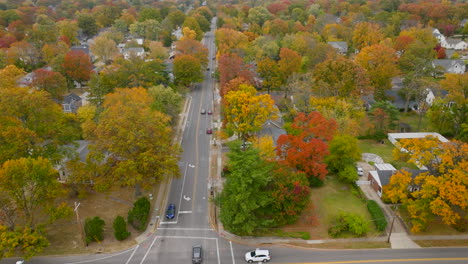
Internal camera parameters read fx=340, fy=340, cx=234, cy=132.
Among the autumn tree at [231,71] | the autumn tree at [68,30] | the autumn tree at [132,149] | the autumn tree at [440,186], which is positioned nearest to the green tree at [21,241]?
the autumn tree at [132,149]

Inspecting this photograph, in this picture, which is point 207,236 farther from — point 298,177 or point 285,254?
point 298,177

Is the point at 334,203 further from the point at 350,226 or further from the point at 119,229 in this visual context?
the point at 119,229

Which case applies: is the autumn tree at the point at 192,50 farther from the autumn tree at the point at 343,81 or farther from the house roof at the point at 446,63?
the house roof at the point at 446,63

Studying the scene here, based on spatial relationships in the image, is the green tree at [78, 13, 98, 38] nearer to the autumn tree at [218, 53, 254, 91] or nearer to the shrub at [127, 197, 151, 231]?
the autumn tree at [218, 53, 254, 91]

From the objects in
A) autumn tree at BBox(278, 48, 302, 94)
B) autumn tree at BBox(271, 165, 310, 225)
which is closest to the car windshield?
autumn tree at BBox(271, 165, 310, 225)

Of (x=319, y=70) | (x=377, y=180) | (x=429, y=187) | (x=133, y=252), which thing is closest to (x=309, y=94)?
(x=319, y=70)

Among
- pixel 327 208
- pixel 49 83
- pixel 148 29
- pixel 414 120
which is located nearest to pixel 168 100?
pixel 49 83
